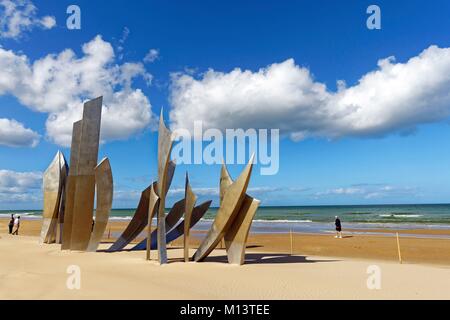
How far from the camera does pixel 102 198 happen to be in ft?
46.1

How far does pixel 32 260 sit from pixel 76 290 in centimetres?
570

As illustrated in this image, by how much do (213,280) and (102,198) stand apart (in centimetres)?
700

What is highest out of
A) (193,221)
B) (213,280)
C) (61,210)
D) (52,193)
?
(52,193)

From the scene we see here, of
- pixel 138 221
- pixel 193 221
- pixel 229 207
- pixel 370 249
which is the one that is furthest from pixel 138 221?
pixel 370 249

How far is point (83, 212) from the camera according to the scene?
14.2 m

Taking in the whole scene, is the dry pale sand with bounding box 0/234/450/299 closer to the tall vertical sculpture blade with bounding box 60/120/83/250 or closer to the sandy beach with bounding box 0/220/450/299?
the sandy beach with bounding box 0/220/450/299

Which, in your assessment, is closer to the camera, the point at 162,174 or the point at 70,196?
the point at 162,174

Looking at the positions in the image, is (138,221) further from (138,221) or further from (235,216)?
(235,216)

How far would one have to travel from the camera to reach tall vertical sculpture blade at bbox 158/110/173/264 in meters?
11.1
